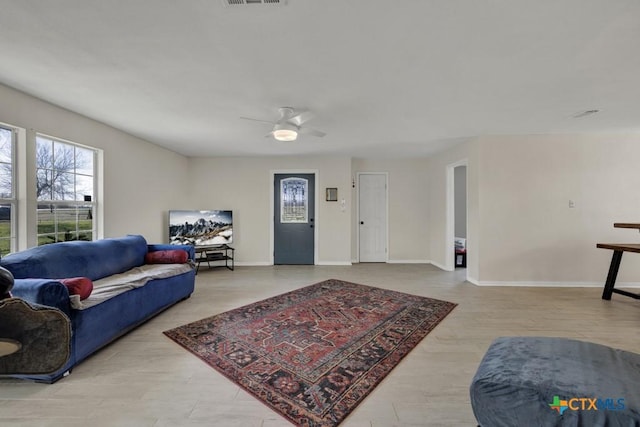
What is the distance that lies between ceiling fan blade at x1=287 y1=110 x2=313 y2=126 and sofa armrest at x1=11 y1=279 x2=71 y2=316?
2506mm

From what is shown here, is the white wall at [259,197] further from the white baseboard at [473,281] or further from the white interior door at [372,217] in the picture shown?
the white baseboard at [473,281]

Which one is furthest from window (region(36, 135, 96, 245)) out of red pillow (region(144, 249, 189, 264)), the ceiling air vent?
the ceiling air vent

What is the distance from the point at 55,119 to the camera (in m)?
2.96

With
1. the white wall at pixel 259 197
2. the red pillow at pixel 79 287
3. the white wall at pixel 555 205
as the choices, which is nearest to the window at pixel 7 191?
the red pillow at pixel 79 287

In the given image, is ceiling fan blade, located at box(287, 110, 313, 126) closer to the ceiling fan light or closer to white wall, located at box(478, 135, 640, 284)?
the ceiling fan light

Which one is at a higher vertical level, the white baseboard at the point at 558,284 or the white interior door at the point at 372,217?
the white interior door at the point at 372,217

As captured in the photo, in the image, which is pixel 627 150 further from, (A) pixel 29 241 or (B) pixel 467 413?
(A) pixel 29 241

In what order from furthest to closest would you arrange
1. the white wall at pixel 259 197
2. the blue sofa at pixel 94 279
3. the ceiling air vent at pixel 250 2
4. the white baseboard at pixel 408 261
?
the white baseboard at pixel 408 261 → the white wall at pixel 259 197 → the blue sofa at pixel 94 279 → the ceiling air vent at pixel 250 2

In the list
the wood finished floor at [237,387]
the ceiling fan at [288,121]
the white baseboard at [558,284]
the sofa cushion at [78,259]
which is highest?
the ceiling fan at [288,121]

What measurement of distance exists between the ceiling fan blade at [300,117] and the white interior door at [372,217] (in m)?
3.13

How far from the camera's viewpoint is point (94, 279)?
276cm

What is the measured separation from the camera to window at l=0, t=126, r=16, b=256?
255 cm

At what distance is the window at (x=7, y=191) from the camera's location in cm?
255

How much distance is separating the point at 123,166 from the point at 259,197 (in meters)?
2.46
